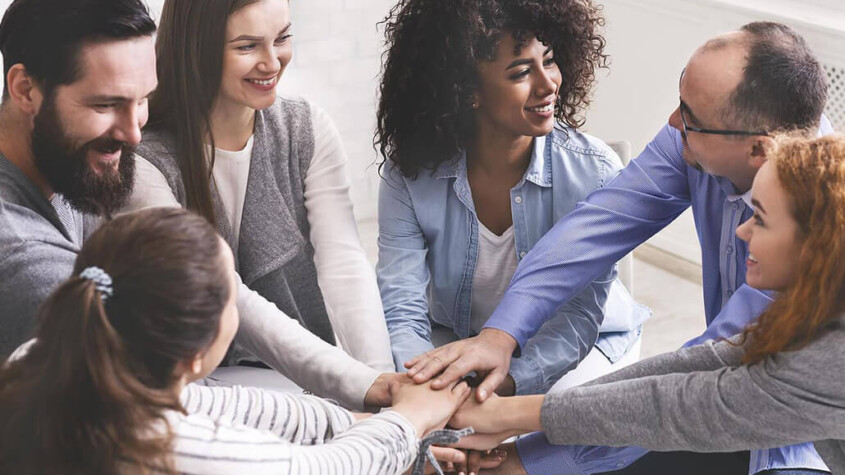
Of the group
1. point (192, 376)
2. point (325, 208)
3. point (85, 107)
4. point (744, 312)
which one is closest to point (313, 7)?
point (325, 208)

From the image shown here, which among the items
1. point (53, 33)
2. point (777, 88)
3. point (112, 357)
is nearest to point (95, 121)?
point (53, 33)

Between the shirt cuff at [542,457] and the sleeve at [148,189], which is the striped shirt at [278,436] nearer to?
the shirt cuff at [542,457]

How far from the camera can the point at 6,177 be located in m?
1.51

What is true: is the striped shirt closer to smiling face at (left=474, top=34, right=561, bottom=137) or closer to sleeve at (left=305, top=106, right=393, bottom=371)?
sleeve at (left=305, top=106, right=393, bottom=371)

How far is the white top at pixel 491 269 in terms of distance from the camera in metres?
1.97

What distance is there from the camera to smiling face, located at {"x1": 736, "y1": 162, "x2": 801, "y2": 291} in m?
1.34

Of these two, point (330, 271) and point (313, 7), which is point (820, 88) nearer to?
point (330, 271)

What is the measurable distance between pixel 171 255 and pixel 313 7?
2.68 metres

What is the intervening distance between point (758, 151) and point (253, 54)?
35.6 inches

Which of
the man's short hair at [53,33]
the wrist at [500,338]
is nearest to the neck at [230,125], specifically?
the man's short hair at [53,33]

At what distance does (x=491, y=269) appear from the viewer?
199cm

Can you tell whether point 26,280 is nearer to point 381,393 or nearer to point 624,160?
point 381,393

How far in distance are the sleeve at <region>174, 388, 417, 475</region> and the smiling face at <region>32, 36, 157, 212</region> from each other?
44cm

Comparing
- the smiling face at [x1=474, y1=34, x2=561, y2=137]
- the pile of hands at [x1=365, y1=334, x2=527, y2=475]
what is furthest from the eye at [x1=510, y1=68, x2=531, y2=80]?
the pile of hands at [x1=365, y1=334, x2=527, y2=475]
